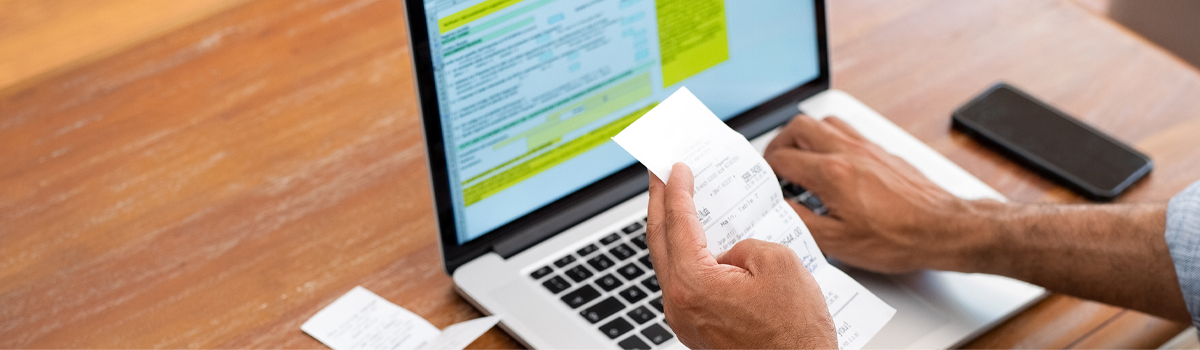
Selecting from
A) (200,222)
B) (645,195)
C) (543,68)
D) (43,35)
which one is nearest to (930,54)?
(645,195)

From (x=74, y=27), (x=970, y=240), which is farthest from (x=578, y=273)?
(x=74, y=27)

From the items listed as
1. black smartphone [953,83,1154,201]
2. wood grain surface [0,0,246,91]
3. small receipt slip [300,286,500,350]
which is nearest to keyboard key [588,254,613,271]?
small receipt slip [300,286,500,350]

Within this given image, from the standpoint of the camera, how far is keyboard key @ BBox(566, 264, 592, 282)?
3.12 ft

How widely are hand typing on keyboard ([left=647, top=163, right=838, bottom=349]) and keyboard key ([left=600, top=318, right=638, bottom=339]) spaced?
0.16 meters

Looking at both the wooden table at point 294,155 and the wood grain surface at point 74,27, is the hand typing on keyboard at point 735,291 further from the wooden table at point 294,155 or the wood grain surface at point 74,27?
the wood grain surface at point 74,27

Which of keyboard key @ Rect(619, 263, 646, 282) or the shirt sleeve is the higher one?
keyboard key @ Rect(619, 263, 646, 282)

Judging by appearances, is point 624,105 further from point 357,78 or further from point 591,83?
point 357,78

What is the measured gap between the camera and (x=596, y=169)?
103 cm

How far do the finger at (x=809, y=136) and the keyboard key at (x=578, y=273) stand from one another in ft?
0.84

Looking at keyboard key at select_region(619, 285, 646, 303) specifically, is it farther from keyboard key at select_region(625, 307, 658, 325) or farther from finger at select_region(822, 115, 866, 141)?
finger at select_region(822, 115, 866, 141)

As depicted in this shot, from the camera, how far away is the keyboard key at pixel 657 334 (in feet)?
2.90

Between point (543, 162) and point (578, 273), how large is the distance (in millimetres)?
107

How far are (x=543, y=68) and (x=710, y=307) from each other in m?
0.30

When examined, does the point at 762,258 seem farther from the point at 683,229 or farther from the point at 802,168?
the point at 802,168
